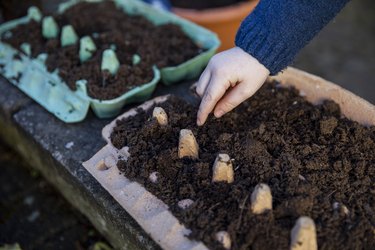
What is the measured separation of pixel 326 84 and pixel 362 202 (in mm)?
484

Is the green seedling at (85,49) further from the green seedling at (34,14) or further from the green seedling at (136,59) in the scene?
the green seedling at (34,14)

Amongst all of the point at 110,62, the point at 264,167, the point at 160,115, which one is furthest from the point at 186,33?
the point at 264,167

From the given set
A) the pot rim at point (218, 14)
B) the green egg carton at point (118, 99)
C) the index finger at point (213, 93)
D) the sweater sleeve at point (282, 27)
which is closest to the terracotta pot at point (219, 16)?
the pot rim at point (218, 14)

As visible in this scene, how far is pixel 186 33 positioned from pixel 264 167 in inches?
35.6

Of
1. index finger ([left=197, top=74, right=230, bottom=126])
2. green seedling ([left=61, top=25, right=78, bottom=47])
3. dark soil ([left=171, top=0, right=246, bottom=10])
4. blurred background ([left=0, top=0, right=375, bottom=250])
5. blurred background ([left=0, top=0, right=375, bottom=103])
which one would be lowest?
blurred background ([left=0, top=0, right=375, bottom=250])

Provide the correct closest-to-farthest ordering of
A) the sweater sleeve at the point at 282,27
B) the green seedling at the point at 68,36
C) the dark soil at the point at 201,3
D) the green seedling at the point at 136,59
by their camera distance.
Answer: the sweater sleeve at the point at 282,27 < the green seedling at the point at 136,59 < the green seedling at the point at 68,36 < the dark soil at the point at 201,3

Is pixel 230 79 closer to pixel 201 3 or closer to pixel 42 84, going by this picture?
pixel 42 84

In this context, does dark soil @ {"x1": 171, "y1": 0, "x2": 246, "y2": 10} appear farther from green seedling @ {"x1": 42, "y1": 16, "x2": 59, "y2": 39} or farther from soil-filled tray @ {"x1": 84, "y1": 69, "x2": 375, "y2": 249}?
soil-filled tray @ {"x1": 84, "y1": 69, "x2": 375, "y2": 249}

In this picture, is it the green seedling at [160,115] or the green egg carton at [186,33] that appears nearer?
the green seedling at [160,115]

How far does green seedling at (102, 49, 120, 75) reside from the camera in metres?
1.67

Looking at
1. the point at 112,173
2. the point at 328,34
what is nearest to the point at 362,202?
the point at 112,173

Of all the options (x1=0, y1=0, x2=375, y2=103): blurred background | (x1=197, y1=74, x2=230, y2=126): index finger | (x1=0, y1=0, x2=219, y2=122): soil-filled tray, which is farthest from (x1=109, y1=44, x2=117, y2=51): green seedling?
(x1=0, y1=0, x2=375, y2=103): blurred background

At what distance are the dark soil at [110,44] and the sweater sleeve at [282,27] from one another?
48 centimetres

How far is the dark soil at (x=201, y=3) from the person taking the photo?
2875 millimetres
